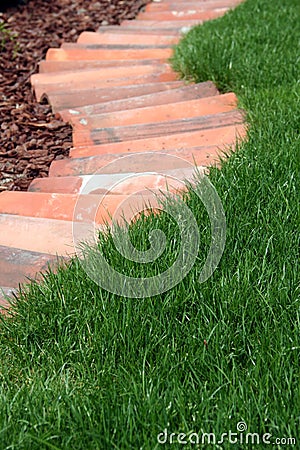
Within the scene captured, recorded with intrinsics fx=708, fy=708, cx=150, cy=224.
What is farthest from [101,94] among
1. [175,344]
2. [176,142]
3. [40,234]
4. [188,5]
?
[175,344]

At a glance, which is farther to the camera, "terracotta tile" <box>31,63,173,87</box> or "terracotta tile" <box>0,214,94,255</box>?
"terracotta tile" <box>31,63,173,87</box>

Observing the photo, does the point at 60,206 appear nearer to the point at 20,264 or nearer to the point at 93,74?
the point at 20,264

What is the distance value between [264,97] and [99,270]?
5.73ft

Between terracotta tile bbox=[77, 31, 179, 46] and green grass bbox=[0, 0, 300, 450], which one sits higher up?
terracotta tile bbox=[77, 31, 179, 46]

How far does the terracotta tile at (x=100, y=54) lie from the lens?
5.11 meters

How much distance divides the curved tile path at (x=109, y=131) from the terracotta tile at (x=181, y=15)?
31cm

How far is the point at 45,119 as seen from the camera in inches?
167

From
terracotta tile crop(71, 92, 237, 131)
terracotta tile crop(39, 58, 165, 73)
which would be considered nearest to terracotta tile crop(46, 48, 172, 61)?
terracotta tile crop(39, 58, 165, 73)

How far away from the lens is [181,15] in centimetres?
604

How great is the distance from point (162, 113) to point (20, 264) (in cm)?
156

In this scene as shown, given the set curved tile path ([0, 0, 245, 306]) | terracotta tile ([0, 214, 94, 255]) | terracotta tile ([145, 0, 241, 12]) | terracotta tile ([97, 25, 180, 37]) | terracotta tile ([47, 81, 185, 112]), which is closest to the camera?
terracotta tile ([0, 214, 94, 255])

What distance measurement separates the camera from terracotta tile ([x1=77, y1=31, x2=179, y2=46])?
5350mm

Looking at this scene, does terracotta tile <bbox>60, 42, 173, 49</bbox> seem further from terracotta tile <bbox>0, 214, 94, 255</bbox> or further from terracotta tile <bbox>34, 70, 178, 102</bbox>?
terracotta tile <bbox>0, 214, 94, 255</bbox>

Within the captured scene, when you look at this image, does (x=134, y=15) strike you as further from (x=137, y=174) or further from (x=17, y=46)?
(x=137, y=174)
